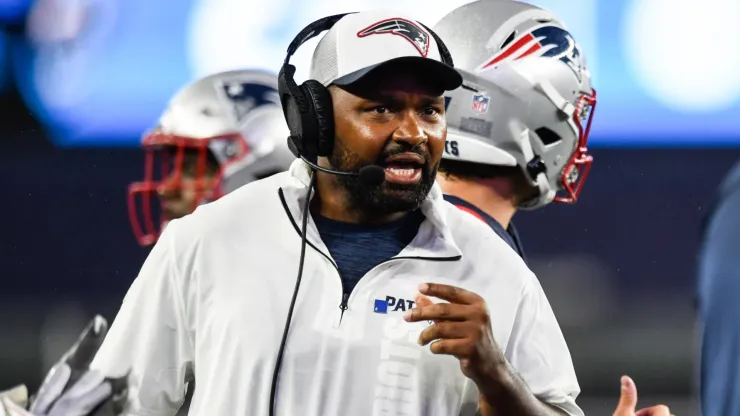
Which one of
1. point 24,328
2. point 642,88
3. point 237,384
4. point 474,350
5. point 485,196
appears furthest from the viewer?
point 24,328

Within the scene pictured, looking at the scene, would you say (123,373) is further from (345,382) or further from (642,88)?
(642,88)

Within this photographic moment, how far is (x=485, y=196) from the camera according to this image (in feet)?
9.81

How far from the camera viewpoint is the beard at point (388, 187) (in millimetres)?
2166

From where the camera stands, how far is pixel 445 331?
6.51 ft

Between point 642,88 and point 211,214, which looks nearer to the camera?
point 211,214

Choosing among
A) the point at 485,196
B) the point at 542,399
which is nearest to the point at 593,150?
the point at 485,196

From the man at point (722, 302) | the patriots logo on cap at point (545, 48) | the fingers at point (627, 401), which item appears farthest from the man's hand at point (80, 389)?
the patriots logo on cap at point (545, 48)

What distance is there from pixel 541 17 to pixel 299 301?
129 cm

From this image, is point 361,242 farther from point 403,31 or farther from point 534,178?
point 534,178

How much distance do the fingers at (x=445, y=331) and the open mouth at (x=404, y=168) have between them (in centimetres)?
29

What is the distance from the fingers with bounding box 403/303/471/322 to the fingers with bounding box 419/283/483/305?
0.4 inches

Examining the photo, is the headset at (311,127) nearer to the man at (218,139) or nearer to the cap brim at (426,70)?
the cap brim at (426,70)

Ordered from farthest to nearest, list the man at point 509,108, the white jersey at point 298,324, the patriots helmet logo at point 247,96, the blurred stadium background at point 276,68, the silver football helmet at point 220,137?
1. the blurred stadium background at point 276,68
2. the patriots helmet logo at point 247,96
3. the silver football helmet at point 220,137
4. the man at point 509,108
5. the white jersey at point 298,324

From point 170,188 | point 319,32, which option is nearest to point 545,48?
point 319,32
